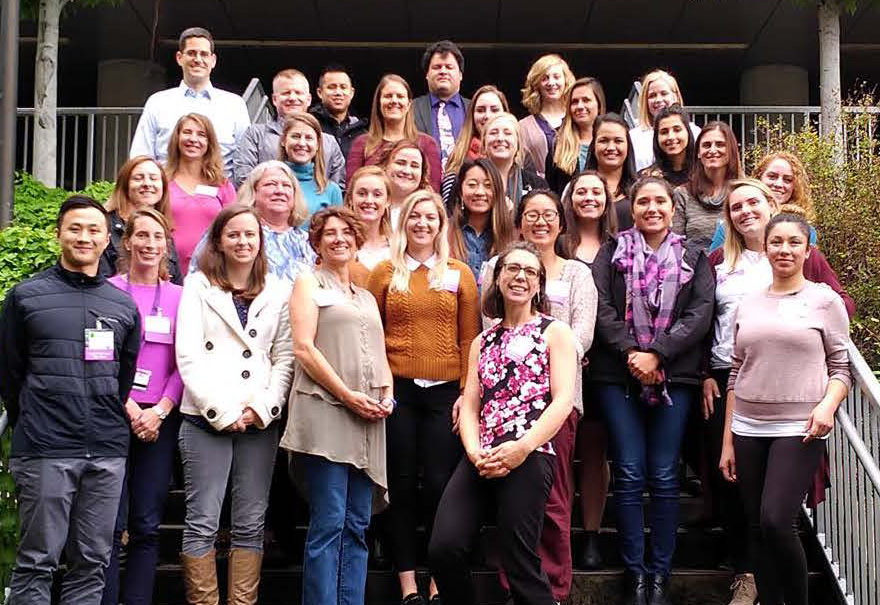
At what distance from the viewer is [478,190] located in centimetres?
652

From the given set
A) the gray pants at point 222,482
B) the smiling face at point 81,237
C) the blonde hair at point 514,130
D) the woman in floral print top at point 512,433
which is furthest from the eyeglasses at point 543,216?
the smiling face at point 81,237

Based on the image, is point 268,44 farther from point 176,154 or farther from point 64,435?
point 64,435

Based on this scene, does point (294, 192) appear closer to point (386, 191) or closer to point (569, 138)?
point (386, 191)

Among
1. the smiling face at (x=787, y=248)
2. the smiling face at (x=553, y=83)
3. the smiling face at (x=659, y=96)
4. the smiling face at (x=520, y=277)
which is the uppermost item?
the smiling face at (x=553, y=83)

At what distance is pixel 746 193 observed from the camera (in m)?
6.20

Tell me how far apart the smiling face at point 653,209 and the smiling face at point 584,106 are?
1672 mm

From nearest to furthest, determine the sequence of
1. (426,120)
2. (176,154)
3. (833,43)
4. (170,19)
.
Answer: (176,154) → (426,120) → (833,43) → (170,19)

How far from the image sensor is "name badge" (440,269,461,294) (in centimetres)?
594

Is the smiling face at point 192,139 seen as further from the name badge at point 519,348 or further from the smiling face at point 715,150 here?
the smiling face at point 715,150

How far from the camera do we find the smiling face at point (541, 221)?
615 cm

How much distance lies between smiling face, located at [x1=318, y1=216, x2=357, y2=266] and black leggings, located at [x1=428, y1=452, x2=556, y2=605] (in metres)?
1.20

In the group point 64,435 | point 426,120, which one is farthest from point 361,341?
point 426,120

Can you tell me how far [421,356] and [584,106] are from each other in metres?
2.66

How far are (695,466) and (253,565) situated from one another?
2.45 m
